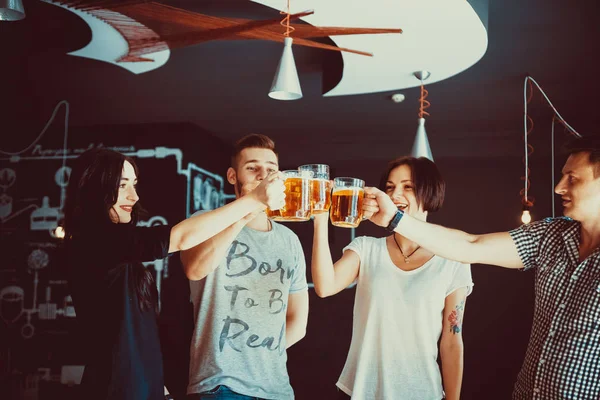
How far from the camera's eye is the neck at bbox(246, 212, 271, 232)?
7.45ft

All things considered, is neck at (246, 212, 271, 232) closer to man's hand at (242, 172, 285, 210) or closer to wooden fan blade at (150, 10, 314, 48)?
man's hand at (242, 172, 285, 210)

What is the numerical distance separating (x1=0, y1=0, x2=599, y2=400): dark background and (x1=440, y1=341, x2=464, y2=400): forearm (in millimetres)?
3056

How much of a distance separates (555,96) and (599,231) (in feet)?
12.3

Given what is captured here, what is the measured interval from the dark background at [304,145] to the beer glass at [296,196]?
3168 mm

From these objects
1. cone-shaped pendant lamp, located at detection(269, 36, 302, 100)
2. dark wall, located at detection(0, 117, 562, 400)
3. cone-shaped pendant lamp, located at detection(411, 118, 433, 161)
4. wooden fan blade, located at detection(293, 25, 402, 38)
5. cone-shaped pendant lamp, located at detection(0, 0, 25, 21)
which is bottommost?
dark wall, located at detection(0, 117, 562, 400)

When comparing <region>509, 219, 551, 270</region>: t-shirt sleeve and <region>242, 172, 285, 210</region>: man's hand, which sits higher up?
A: <region>242, 172, 285, 210</region>: man's hand

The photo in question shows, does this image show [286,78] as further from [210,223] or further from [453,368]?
[453,368]

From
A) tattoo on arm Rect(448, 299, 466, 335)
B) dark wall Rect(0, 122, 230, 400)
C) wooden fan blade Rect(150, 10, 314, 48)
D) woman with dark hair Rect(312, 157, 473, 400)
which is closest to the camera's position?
woman with dark hair Rect(312, 157, 473, 400)

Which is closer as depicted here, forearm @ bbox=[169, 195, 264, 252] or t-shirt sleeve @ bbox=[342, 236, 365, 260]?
forearm @ bbox=[169, 195, 264, 252]

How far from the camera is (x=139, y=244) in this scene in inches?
70.2

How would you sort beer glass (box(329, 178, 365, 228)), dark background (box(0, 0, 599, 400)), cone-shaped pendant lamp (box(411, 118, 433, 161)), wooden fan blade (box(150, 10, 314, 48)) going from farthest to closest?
dark background (box(0, 0, 599, 400))
cone-shaped pendant lamp (box(411, 118, 433, 161))
wooden fan blade (box(150, 10, 314, 48))
beer glass (box(329, 178, 365, 228))

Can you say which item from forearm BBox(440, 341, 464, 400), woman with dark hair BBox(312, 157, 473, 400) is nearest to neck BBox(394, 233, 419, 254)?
woman with dark hair BBox(312, 157, 473, 400)

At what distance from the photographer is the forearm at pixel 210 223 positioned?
175 centimetres

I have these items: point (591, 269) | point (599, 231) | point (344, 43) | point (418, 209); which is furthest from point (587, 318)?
point (344, 43)
